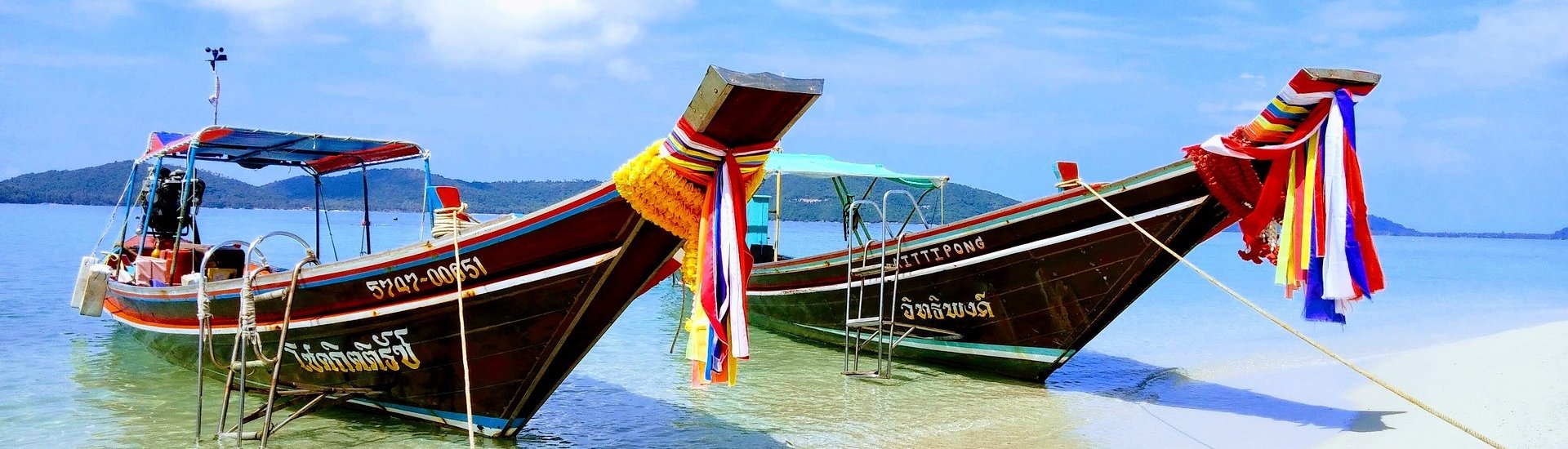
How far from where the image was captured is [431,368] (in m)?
6.38

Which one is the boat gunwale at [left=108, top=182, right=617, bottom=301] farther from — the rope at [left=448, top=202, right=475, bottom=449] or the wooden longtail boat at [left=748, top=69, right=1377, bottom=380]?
the wooden longtail boat at [left=748, top=69, right=1377, bottom=380]

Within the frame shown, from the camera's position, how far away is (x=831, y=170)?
1352cm

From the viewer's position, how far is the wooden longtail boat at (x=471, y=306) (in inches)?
213

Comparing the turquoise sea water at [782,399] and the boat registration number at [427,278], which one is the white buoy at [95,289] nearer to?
the turquoise sea water at [782,399]

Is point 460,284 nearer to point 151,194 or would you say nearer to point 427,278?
point 427,278

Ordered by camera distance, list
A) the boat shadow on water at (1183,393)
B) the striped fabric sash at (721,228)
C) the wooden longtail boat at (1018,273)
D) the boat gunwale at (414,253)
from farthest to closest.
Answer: the boat shadow on water at (1183,393) < the wooden longtail boat at (1018,273) < the boat gunwale at (414,253) < the striped fabric sash at (721,228)

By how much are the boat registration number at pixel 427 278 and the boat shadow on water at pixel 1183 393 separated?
5.86m

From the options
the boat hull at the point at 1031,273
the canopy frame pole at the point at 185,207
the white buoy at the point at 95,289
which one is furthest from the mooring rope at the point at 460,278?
the white buoy at the point at 95,289

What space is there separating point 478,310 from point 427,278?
0.35m

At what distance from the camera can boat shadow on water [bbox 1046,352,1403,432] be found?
8.07 meters

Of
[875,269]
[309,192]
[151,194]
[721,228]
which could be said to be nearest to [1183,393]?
[875,269]

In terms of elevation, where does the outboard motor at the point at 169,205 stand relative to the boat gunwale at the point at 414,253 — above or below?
above

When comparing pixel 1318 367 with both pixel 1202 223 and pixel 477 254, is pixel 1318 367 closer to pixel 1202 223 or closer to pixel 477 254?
pixel 1202 223

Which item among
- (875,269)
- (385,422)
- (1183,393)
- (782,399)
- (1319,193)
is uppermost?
(1319,193)
